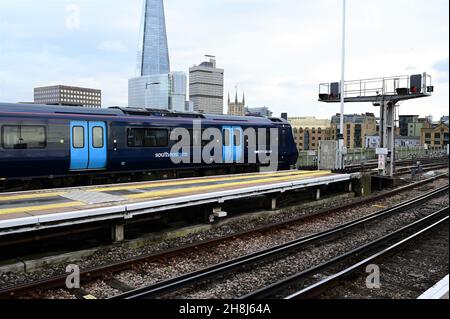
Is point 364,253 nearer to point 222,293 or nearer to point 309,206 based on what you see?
point 222,293

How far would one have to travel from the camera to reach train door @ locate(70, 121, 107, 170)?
526 inches

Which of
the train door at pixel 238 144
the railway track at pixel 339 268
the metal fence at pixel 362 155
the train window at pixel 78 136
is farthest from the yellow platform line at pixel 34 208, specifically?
the metal fence at pixel 362 155

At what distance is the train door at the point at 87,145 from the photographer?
13359mm

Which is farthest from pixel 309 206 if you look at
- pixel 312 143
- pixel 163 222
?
pixel 312 143

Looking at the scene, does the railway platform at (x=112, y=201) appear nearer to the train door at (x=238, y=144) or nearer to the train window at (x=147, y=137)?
the train window at (x=147, y=137)

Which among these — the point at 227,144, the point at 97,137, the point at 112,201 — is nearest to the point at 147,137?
the point at 97,137

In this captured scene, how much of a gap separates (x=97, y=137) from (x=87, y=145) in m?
0.45

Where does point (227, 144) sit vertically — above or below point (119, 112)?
below

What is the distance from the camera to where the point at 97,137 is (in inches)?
548

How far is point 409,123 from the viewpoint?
5418 inches

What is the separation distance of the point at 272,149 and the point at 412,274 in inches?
480

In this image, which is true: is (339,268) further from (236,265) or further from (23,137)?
(23,137)

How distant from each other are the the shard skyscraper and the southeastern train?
2815 cm

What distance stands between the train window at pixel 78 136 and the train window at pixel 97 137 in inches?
15.9
